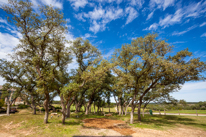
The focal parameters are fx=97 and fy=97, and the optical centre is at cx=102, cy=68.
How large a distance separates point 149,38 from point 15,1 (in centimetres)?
1990

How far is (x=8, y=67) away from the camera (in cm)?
2080

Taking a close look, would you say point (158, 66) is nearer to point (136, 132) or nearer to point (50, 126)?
point (136, 132)

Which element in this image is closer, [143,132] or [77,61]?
[143,132]

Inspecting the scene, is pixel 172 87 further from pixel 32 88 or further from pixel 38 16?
pixel 32 88

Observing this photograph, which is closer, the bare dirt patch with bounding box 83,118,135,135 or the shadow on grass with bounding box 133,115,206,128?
the bare dirt patch with bounding box 83,118,135,135

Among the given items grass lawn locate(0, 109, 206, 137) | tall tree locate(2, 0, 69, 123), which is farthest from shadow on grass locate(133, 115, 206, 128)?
tall tree locate(2, 0, 69, 123)

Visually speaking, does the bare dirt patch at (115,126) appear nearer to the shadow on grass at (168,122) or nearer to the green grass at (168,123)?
the green grass at (168,123)

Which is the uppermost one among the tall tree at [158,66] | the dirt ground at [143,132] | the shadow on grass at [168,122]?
the tall tree at [158,66]

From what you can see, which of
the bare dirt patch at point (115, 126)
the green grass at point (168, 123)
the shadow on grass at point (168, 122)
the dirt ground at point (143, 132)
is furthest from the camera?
the shadow on grass at point (168, 122)

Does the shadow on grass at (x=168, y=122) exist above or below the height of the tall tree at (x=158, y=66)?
below

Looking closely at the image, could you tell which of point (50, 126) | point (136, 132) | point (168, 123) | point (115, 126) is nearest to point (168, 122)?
point (168, 123)

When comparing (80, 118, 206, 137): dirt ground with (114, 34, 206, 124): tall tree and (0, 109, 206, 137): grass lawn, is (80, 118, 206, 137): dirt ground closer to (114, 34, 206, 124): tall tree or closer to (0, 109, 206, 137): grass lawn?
(0, 109, 206, 137): grass lawn

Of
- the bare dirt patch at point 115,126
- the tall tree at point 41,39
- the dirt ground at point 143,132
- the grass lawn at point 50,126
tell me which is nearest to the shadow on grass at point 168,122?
the grass lawn at point 50,126

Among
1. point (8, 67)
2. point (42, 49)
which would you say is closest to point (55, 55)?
point (42, 49)
